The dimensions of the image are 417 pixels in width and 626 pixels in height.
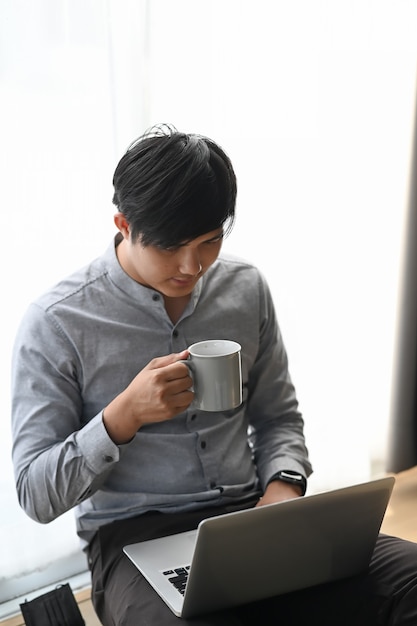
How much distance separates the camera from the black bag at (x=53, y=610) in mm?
1638

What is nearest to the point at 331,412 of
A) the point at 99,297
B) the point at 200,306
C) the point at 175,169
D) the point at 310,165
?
the point at 310,165

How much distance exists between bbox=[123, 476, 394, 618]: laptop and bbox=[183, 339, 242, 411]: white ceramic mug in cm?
21

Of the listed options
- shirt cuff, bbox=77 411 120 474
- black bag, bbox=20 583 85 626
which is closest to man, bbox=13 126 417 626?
shirt cuff, bbox=77 411 120 474

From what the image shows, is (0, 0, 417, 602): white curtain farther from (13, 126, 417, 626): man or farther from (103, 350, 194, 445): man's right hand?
(103, 350, 194, 445): man's right hand

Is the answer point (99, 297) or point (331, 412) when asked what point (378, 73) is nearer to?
point (331, 412)

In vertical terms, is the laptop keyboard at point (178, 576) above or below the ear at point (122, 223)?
below

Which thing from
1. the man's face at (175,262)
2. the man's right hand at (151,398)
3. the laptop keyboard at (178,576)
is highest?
the man's face at (175,262)

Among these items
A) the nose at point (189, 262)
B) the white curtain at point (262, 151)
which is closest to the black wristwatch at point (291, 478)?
the nose at point (189, 262)

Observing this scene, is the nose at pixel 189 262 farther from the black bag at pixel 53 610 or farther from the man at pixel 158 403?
the black bag at pixel 53 610

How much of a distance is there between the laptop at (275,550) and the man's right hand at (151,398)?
230 millimetres

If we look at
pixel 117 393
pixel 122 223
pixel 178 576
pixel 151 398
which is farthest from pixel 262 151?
pixel 178 576

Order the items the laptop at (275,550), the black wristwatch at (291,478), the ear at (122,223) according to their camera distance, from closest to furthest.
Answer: the laptop at (275,550) → the ear at (122,223) → the black wristwatch at (291,478)

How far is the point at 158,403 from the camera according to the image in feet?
4.32

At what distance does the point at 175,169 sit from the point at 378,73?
3.82 feet
